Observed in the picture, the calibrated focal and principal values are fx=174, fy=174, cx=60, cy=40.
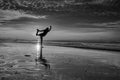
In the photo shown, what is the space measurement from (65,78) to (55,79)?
62 cm

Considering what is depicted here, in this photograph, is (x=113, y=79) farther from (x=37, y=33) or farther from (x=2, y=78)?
(x=37, y=33)

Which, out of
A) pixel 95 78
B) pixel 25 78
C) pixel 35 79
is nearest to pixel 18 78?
pixel 25 78

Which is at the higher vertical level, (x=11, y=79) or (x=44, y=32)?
(x=44, y=32)

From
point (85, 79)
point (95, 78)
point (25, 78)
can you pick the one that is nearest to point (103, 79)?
point (95, 78)

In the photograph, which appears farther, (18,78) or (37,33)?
(37,33)

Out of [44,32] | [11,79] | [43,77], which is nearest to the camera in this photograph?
[11,79]

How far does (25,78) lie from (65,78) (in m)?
2.12

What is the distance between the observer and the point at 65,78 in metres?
9.34

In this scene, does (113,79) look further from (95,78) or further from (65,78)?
(65,78)

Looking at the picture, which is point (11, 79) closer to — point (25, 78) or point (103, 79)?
point (25, 78)

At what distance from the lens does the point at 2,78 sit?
909 centimetres

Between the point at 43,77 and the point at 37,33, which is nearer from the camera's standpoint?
the point at 43,77

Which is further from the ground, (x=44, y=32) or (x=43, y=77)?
(x=44, y=32)

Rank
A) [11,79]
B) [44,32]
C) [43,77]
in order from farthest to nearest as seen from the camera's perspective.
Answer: [44,32] < [43,77] < [11,79]
